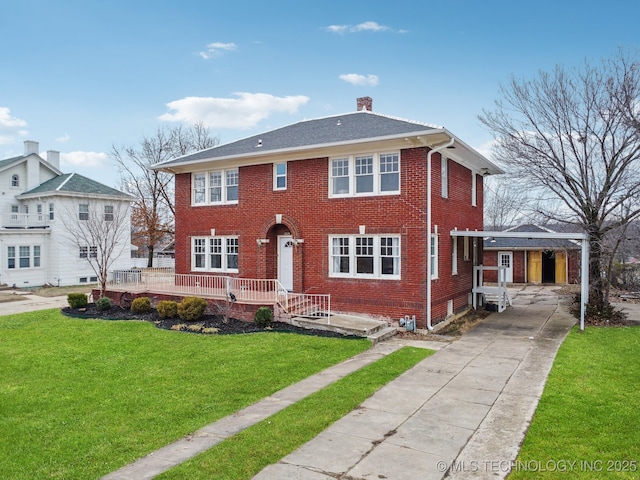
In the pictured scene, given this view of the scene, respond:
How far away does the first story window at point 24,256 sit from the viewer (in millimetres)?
28078

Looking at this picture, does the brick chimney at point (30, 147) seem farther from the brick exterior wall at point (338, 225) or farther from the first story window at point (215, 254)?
the first story window at point (215, 254)

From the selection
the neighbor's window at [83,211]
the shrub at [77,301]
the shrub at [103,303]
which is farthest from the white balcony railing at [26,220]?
the shrub at [103,303]

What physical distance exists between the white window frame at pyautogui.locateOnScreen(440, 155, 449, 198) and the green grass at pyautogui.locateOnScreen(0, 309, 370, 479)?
6.57 metres

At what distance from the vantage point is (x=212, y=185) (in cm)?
1900

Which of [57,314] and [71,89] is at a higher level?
[71,89]

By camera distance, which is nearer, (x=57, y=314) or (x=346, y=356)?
(x=346, y=356)

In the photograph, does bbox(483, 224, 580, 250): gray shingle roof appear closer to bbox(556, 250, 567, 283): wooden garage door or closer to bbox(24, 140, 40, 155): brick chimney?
bbox(556, 250, 567, 283): wooden garage door

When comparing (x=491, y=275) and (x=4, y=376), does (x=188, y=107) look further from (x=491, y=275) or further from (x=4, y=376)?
(x=4, y=376)

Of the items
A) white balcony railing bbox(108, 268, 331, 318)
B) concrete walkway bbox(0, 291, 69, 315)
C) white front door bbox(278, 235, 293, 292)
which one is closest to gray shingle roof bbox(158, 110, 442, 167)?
white front door bbox(278, 235, 293, 292)

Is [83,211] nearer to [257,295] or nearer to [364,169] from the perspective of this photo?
[257,295]

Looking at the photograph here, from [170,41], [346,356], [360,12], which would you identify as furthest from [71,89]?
[346,356]

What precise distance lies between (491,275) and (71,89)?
27.7 metres

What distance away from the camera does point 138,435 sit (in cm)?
652

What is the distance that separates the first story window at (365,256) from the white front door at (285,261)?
2097 mm
